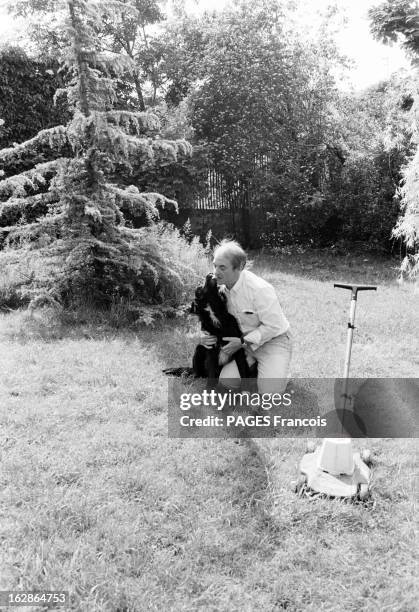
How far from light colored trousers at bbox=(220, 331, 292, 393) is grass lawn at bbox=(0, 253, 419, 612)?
506 millimetres

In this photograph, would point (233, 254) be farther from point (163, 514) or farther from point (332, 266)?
point (332, 266)

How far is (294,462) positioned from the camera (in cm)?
313

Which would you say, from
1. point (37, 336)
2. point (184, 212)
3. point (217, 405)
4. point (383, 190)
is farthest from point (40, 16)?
point (217, 405)

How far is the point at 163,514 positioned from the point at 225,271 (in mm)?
1776

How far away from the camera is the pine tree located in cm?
580

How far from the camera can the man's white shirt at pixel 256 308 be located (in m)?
3.83

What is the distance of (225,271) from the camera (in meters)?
3.79

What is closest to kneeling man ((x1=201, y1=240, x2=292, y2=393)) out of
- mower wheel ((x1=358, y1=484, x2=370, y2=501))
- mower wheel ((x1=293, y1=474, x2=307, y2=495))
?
mower wheel ((x1=293, y1=474, x2=307, y2=495))

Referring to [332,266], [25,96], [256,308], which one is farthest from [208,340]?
[25,96]

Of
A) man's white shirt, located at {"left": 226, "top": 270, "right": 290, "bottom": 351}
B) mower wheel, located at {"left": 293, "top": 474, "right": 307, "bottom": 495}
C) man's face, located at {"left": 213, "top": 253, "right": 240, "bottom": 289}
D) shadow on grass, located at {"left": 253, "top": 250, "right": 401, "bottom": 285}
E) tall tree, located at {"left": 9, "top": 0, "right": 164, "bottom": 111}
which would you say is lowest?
mower wheel, located at {"left": 293, "top": 474, "right": 307, "bottom": 495}

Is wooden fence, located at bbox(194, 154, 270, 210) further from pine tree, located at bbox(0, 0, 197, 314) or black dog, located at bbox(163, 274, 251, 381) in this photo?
black dog, located at bbox(163, 274, 251, 381)

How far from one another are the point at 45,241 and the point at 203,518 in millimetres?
4352

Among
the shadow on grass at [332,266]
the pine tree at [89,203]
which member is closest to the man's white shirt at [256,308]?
the pine tree at [89,203]

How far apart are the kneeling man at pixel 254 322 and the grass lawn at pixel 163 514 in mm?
553
